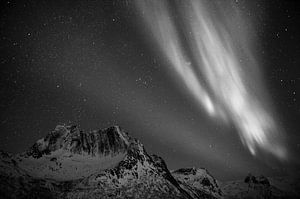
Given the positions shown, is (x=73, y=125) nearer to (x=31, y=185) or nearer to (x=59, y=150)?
(x=59, y=150)

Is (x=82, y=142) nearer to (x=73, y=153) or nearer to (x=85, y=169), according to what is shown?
(x=73, y=153)

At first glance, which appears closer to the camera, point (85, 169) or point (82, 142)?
point (85, 169)

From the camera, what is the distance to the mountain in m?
104

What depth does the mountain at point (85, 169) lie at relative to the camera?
103562mm

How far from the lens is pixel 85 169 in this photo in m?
138

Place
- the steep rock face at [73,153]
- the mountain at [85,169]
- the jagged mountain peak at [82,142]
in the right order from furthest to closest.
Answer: the jagged mountain peak at [82,142] → the steep rock face at [73,153] → the mountain at [85,169]

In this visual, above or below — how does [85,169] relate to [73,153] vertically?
below

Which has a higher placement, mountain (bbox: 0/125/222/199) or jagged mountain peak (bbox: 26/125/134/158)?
jagged mountain peak (bbox: 26/125/134/158)

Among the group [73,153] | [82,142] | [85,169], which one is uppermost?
[82,142]

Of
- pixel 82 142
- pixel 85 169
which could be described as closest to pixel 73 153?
pixel 82 142

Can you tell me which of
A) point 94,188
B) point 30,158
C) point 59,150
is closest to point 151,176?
point 94,188

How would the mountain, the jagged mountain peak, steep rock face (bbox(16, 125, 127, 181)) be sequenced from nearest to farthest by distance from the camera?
the mountain
steep rock face (bbox(16, 125, 127, 181))
the jagged mountain peak

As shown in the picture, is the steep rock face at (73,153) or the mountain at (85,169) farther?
the steep rock face at (73,153)

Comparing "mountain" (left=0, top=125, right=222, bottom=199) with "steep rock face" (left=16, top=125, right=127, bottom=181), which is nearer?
"mountain" (left=0, top=125, right=222, bottom=199)
